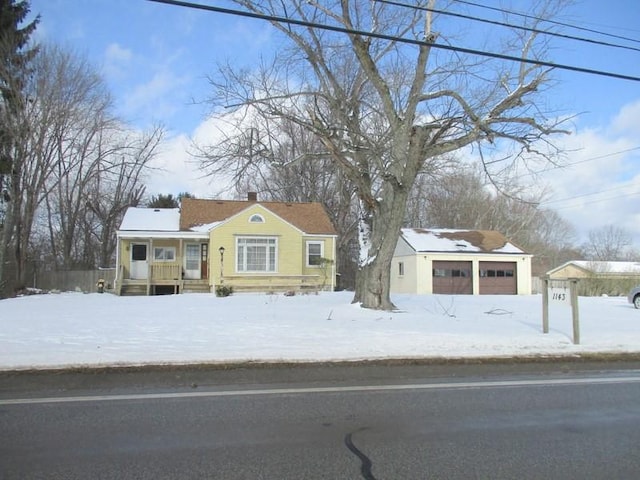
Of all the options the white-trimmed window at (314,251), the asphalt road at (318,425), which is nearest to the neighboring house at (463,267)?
the white-trimmed window at (314,251)

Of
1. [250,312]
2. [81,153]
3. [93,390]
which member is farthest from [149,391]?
[81,153]

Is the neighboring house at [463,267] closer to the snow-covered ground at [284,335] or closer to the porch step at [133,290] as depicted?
the porch step at [133,290]

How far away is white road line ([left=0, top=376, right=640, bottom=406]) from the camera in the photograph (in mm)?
6482

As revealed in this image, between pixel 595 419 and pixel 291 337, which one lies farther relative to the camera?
pixel 291 337

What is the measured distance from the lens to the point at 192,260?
2997 centimetres

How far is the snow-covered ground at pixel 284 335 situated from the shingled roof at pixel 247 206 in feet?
47.9

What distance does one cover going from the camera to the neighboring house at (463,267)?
33906 mm

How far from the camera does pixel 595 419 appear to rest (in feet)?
19.3

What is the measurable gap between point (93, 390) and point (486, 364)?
6.00 m

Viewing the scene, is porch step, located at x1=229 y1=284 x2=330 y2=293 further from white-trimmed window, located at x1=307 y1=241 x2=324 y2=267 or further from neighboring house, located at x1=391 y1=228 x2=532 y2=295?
neighboring house, located at x1=391 y1=228 x2=532 y2=295

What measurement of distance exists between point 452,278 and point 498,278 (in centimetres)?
311

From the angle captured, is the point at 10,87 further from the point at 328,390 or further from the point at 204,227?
the point at 328,390

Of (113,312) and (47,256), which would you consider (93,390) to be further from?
(47,256)

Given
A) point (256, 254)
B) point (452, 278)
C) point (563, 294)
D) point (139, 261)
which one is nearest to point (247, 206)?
point (256, 254)
